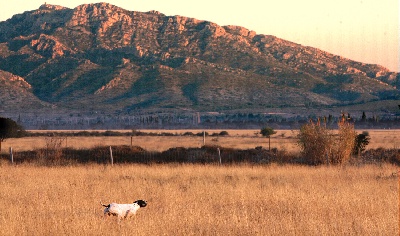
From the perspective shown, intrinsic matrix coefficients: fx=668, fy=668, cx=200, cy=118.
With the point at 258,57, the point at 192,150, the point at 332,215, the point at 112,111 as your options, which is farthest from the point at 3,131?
the point at 258,57

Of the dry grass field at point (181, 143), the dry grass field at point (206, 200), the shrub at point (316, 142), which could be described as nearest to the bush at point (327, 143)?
Answer: the shrub at point (316, 142)

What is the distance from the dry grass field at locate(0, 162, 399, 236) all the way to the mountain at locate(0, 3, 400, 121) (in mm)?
105189

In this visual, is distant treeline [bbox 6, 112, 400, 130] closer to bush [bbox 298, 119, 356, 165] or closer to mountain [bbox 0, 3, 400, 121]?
mountain [bbox 0, 3, 400, 121]

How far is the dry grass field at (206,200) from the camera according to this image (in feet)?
39.7

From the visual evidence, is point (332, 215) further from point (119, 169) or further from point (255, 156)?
point (255, 156)

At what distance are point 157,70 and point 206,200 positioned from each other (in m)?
135

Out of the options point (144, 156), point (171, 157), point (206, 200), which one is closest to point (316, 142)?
point (171, 157)

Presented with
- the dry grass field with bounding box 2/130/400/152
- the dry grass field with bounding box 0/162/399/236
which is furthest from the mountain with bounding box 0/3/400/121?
the dry grass field with bounding box 0/162/399/236

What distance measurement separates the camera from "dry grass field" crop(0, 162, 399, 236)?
39.7 feet

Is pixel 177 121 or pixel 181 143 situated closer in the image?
pixel 181 143

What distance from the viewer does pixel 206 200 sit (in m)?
16.2

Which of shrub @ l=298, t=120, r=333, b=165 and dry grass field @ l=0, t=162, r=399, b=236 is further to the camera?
shrub @ l=298, t=120, r=333, b=165

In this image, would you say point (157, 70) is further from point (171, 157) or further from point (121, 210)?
point (121, 210)

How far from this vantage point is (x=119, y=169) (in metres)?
24.0
